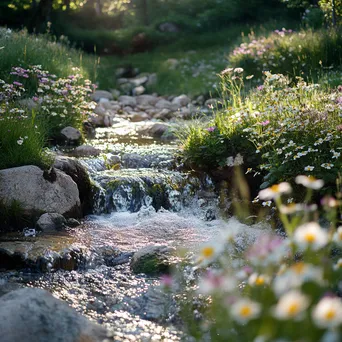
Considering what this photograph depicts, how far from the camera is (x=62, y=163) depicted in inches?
269

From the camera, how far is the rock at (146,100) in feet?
51.5

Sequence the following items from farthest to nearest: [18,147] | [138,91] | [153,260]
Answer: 1. [138,91]
2. [18,147]
3. [153,260]

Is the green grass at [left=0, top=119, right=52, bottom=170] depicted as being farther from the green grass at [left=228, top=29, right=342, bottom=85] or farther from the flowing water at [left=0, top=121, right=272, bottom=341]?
the green grass at [left=228, top=29, right=342, bottom=85]

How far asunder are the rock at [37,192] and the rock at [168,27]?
20224mm

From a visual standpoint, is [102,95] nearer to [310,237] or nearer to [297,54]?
[297,54]

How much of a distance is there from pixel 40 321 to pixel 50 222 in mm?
2804

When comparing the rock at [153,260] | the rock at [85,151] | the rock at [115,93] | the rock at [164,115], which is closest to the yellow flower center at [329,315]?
the rock at [153,260]

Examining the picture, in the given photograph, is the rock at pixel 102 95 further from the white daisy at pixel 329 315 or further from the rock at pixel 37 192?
the white daisy at pixel 329 315

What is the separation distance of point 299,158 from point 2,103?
160 inches

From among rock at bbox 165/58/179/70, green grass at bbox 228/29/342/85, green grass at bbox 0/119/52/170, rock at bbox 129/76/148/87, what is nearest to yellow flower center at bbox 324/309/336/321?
green grass at bbox 0/119/52/170

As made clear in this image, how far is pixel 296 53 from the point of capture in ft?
41.2

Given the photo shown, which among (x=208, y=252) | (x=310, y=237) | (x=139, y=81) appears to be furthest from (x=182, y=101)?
(x=310, y=237)

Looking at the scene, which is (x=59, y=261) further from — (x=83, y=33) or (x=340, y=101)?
(x=83, y=33)

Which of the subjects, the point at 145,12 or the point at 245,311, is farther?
the point at 145,12
